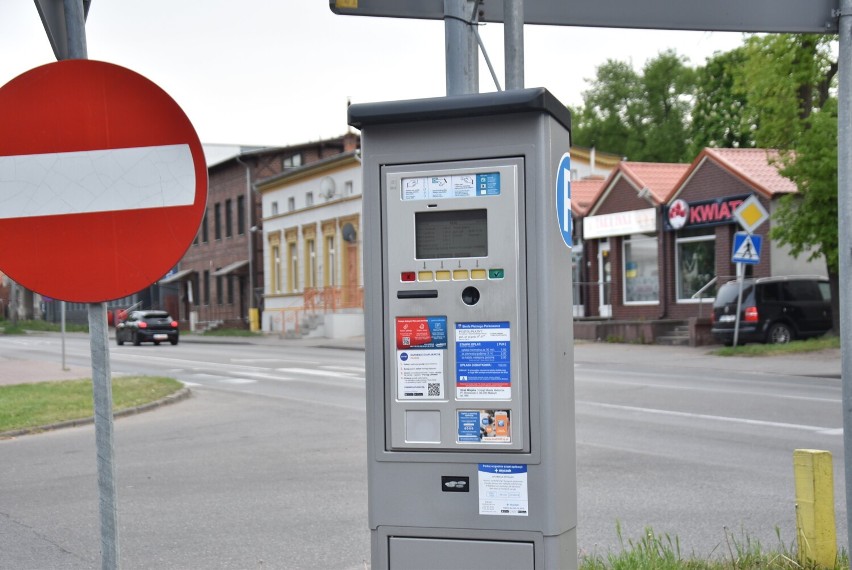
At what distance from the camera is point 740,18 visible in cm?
477

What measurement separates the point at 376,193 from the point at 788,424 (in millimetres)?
10125

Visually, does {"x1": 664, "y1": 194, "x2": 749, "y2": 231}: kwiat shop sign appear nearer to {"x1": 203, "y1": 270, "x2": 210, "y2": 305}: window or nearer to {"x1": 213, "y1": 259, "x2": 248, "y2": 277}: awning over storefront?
A: {"x1": 213, "y1": 259, "x2": 248, "y2": 277}: awning over storefront

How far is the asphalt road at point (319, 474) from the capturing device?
7.14m

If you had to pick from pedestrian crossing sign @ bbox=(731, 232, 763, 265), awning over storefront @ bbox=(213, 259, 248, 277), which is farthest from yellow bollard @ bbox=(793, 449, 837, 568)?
awning over storefront @ bbox=(213, 259, 248, 277)

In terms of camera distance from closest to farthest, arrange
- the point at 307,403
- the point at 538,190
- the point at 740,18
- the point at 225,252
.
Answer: the point at 538,190
the point at 740,18
the point at 307,403
the point at 225,252

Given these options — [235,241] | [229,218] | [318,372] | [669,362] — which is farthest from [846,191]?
[229,218]

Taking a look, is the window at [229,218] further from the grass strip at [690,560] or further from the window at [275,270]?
the grass strip at [690,560]

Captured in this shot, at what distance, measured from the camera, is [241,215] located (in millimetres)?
64625

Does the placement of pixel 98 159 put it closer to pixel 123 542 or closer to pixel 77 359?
pixel 123 542

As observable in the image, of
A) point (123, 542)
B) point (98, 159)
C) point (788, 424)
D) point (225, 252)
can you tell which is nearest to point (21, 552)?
point (123, 542)

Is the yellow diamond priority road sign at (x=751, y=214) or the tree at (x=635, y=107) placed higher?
the tree at (x=635, y=107)

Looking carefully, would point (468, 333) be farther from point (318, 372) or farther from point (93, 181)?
point (318, 372)

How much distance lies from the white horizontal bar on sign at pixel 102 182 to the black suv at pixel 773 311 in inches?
988

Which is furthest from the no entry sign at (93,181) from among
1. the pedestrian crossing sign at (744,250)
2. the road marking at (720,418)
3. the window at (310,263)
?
the window at (310,263)
